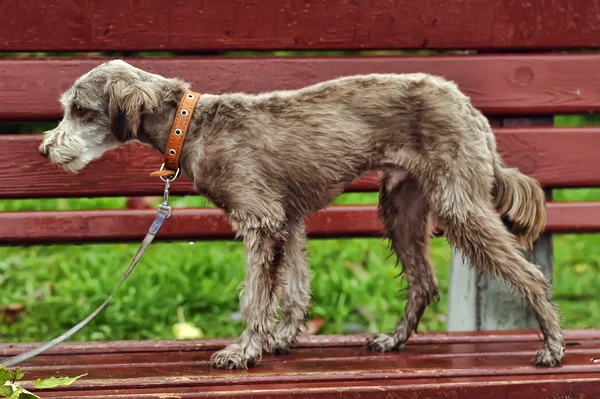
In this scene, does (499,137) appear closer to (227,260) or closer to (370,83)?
(370,83)

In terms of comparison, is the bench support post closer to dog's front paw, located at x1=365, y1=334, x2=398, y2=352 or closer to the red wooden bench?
the red wooden bench

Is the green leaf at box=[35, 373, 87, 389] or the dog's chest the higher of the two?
the dog's chest

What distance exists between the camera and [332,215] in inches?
189

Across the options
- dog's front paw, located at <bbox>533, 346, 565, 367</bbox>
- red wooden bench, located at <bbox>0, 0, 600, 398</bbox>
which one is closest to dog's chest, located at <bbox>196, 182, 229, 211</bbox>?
red wooden bench, located at <bbox>0, 0, 600, 398</bbox>

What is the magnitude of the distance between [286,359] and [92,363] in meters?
0.79

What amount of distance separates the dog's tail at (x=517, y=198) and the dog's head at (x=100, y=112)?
4.68ft

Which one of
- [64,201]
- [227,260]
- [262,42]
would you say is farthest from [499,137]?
[64,201]

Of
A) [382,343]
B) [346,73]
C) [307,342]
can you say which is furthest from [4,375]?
[346,73]

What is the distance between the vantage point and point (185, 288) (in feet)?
18.9

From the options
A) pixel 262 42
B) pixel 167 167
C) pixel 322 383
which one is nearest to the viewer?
pixel 322 383

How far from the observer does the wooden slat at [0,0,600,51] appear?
451 cm

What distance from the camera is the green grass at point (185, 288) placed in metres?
5.52

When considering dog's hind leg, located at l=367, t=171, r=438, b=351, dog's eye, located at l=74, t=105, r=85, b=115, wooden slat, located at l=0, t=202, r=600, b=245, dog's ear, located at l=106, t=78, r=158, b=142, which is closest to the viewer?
dog's ear, located at l=106, t=78, r=158, b=142

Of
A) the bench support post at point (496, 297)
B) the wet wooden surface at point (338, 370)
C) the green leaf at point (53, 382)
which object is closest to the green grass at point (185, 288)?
the bench support post at point (496, 297)
